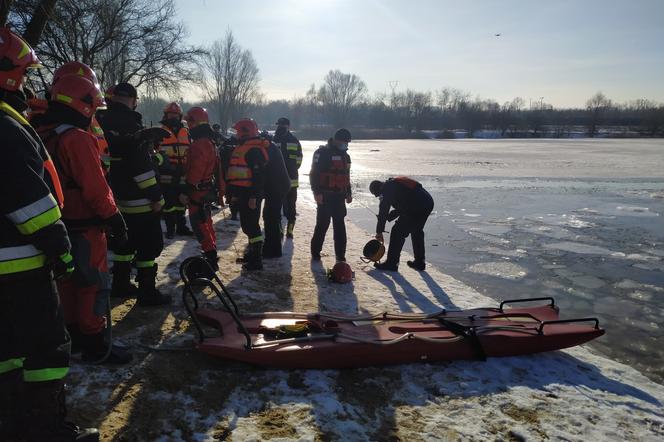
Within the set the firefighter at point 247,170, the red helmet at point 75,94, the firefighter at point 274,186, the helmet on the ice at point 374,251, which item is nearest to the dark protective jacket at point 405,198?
the helmet on the ice at point 374,251

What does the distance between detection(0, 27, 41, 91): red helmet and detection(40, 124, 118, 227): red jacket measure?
564 mm

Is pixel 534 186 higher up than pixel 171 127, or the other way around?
pixel 171 127

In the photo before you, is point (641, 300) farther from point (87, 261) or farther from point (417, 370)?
point (87, 261)

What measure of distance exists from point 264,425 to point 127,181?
245 centimetres

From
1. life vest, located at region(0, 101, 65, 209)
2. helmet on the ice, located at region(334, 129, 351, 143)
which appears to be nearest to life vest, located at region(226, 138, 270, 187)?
helmet on the ice, located at region(334, 129, 351, 143)

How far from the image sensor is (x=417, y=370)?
10.8ft

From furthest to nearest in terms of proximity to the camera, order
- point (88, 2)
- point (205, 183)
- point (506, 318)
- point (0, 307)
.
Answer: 1. point (88, 2)
2. point (205, 183)
3. point (506, 318)
4. point (0, 307)

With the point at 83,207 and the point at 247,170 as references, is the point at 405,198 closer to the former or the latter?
the point at 247,170

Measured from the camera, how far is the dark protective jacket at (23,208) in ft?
5.90

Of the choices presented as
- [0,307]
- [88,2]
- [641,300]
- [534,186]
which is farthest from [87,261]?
[534,186]

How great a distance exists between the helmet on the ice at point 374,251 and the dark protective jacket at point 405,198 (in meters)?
0.20

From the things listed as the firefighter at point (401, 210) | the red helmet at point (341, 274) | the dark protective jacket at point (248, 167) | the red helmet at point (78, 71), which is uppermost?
the red helmet at point (78, 71)

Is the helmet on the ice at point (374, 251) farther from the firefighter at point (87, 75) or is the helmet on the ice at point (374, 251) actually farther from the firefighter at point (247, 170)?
the firefighter at point (87, 75)

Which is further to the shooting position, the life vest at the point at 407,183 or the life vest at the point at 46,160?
the life vest at the point at 407,183
